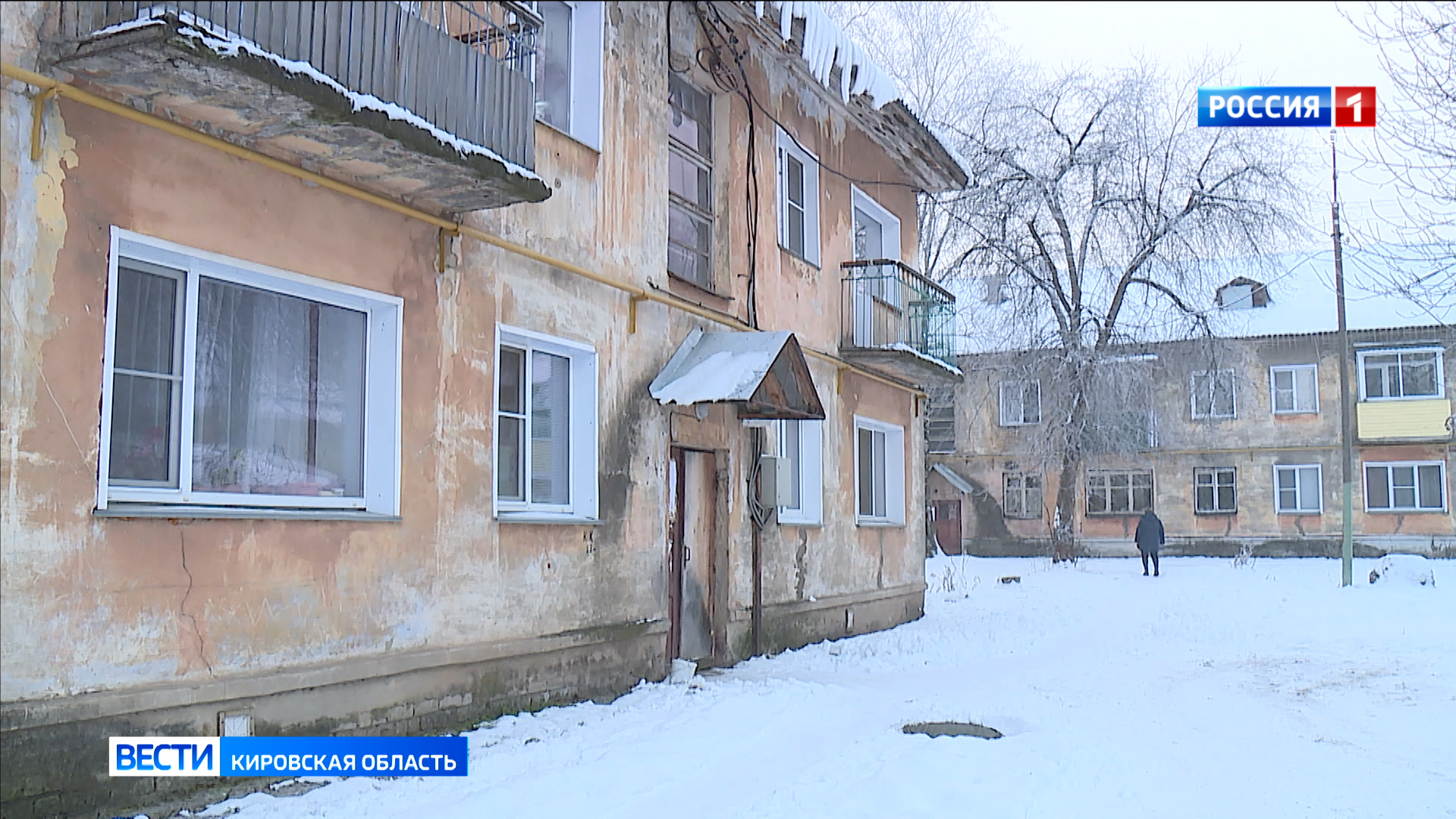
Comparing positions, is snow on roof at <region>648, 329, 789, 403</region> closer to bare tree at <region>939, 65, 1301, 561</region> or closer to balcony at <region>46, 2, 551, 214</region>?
balcony at <region>46, 2, 551, 214</region>

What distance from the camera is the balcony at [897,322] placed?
1455 cm

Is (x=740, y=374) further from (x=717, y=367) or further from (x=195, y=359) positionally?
(x=195, y=359)

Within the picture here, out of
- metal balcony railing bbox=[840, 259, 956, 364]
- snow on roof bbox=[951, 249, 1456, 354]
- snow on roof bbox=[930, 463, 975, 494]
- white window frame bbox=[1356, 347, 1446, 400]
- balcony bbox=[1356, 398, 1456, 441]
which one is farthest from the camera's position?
snow on roof bbox=[930, 463, 975, 494]

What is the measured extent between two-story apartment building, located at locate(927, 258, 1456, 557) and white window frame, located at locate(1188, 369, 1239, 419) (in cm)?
8

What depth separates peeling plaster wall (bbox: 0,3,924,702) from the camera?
213 inches

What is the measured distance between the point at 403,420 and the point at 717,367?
11.4 ft

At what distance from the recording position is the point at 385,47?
6.66m

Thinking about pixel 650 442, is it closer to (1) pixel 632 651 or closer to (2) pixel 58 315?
(1) pixel 632 651

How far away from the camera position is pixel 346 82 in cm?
633

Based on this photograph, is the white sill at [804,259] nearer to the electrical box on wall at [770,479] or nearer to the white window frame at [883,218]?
the white window frame at [883,218]

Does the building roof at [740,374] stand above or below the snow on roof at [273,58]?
below

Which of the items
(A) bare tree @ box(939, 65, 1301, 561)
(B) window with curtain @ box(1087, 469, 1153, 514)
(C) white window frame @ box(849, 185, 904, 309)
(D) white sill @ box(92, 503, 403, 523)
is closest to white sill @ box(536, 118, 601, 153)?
(D) white sill @ box(92, 503, 403, 523)

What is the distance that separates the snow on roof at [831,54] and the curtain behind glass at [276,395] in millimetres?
5849

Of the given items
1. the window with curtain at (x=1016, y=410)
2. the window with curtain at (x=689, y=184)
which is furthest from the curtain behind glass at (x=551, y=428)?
the window with curtain at (x=1016, y=410)
